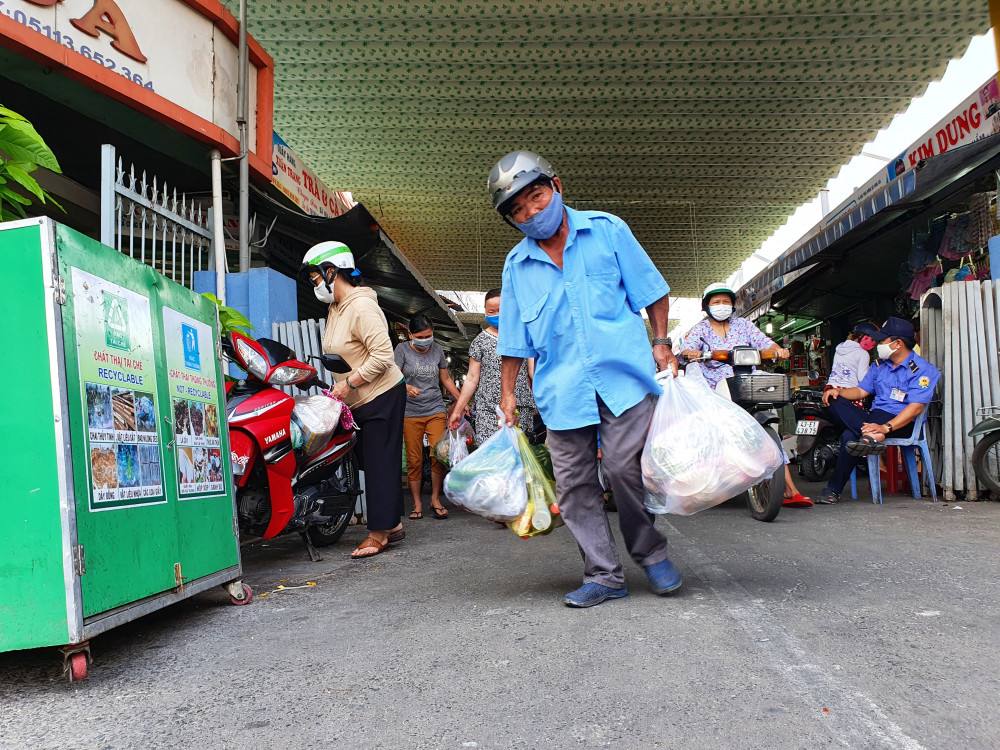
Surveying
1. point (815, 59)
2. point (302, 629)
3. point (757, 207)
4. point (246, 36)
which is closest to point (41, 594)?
point (302, 629)

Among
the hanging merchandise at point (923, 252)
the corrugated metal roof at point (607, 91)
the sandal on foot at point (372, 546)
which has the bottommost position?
the sandal on foot at point (372, 546)

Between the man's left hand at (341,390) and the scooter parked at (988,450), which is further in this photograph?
the scooter parked at (988,450)

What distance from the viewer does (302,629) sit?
9.66ft

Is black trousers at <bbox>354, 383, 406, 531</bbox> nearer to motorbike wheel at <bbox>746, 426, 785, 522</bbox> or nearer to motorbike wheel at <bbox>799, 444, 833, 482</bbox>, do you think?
motorbike wheel at <bbox>746, 426, 785, 522</bbox>

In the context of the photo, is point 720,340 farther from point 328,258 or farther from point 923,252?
point 923,252

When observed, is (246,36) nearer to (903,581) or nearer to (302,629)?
(302,629)

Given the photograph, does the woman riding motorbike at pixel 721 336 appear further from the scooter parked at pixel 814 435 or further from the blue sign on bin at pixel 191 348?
the blue sign on bin at pixel 191 348

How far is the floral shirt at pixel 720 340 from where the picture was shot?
6105 millimetres

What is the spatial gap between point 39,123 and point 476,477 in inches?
209

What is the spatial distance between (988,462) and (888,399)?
900 mm

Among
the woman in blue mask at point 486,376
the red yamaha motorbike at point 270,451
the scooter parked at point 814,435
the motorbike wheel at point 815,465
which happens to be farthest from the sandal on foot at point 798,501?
the red yamaha motorbike at point 270,451

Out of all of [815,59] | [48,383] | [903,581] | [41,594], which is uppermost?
[815,59]

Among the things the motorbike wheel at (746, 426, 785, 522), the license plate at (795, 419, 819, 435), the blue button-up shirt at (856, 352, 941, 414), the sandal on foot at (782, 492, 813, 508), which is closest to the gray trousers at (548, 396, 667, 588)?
the motorbike wheel at (746, 426, 785, 522)

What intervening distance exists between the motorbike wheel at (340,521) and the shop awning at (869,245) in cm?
564
